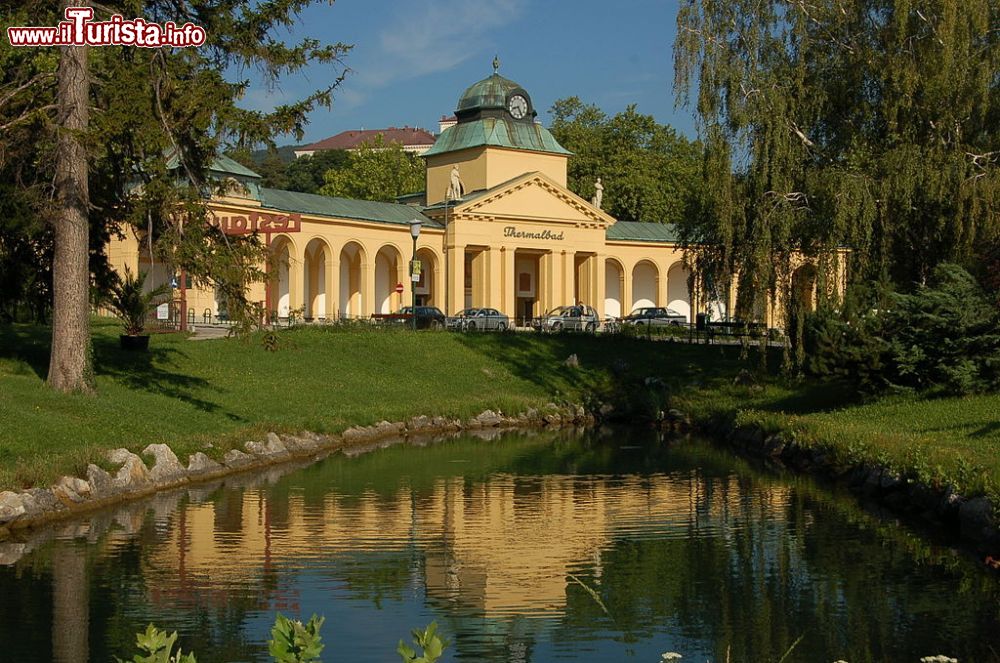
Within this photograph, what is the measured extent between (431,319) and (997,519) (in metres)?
44.7

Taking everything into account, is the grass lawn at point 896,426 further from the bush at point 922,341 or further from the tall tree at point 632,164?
the tall tree at point 632,164

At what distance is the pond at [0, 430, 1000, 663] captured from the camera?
1245 cm

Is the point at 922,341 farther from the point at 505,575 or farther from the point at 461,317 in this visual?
the point at 461,317

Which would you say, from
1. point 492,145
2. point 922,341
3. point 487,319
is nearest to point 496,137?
point 492,145

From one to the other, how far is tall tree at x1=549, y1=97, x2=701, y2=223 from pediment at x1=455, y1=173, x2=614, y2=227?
15301mm

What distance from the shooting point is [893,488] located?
21531mm

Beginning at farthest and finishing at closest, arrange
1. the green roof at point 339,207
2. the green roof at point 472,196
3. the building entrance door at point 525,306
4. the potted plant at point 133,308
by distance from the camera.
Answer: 1. the building entrance door at point 525,306
2. the green roof at point 472,196
3. the green roof at point 339,207
4. the potted plant at point 133,308

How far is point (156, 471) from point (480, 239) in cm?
5206

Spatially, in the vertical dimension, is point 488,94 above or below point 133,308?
above

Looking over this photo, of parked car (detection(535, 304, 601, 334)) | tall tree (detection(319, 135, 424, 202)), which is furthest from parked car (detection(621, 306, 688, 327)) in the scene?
tall tree (detection(319, 135, 424, 202))

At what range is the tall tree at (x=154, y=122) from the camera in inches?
983

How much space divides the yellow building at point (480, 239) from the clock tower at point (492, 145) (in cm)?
8

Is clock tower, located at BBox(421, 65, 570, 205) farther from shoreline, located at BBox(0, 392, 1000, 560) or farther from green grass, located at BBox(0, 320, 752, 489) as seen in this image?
shoreline, located at BBox(0, 392, 1000, 560)

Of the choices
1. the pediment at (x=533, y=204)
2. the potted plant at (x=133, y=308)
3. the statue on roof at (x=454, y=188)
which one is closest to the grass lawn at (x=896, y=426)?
the potted plant at (x=133, y=308)
